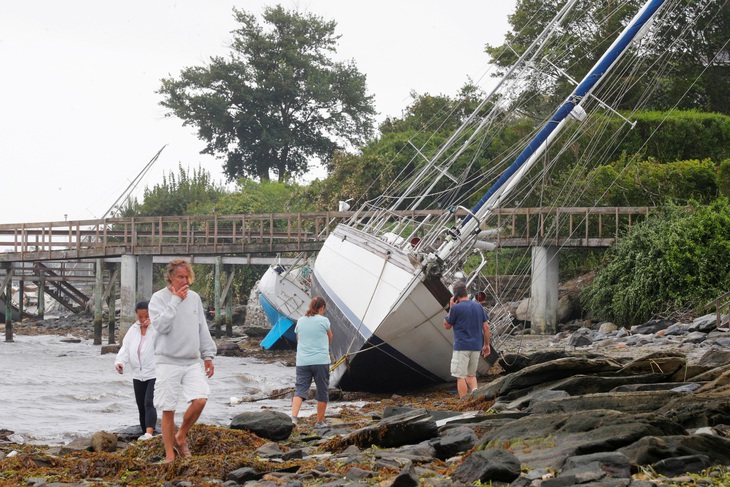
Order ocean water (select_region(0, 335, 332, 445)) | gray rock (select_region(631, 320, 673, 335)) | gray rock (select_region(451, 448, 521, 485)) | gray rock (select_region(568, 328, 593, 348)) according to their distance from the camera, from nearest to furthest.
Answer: gray rock (select_region(451, 448, 521, 485)) < ocean water (select_region(0, 335, 332, 445)) < gray rock (select_region(568, 328, 593, 348)) < gray rock (select_region(631, 320, 673, 335))

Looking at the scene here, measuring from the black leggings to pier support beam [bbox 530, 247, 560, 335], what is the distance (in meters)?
20.1

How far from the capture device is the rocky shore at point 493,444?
24.2 ft

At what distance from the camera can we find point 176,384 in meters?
8.93

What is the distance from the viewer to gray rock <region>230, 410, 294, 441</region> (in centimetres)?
1101

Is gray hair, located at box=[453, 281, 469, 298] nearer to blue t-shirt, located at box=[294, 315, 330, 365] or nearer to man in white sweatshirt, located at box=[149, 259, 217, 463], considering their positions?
blue t-shirt, located at box=[294, 315, 330, 365]

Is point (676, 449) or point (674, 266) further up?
point (674, 266)

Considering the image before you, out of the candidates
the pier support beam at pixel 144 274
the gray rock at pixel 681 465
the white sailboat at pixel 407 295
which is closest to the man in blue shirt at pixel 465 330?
the white sailboat at pixel 407 295

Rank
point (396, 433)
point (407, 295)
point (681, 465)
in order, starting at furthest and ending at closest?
point (407, 295) < point (396, 433) < point (681, 465)

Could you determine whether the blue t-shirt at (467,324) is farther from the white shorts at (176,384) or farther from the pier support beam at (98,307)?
the pier support beam at (98,307)

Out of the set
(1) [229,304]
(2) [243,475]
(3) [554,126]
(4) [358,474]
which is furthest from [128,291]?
(4) [358,474]

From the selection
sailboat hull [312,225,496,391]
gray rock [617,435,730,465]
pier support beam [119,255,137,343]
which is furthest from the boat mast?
pier support beam [119,255,137,343]

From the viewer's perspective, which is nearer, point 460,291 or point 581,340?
point 460,291

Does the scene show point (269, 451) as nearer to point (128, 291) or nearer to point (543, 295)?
point (543, 295)

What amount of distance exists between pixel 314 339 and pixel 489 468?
16.5 ft
